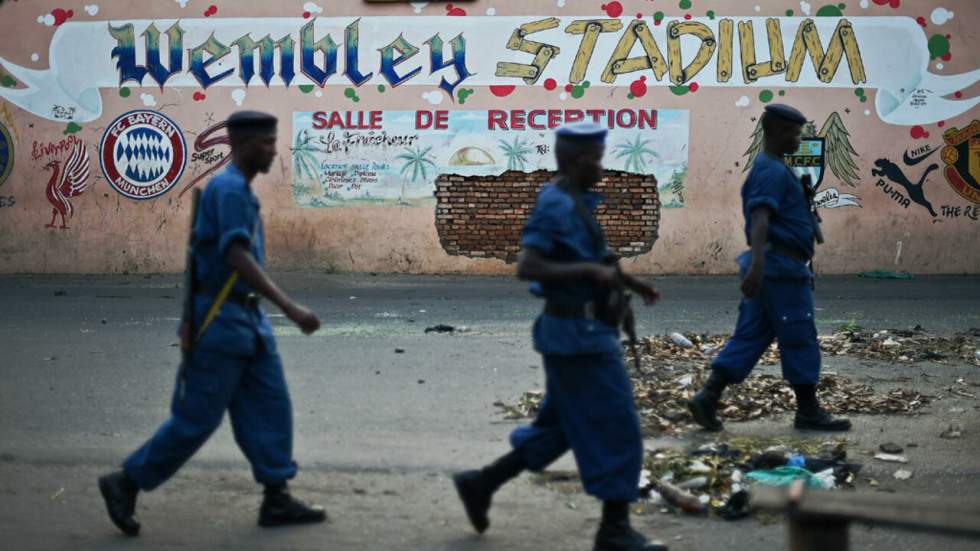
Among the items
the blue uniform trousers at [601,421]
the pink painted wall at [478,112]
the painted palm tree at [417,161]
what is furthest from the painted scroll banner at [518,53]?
the blue uniform trousers at [601,421]

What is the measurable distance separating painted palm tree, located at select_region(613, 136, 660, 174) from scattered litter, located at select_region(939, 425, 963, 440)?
10.1 m

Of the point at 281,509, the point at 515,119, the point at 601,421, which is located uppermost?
the point at 515,119

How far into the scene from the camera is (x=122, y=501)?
5086mm

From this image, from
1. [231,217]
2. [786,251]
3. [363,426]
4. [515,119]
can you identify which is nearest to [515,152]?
[515,119]

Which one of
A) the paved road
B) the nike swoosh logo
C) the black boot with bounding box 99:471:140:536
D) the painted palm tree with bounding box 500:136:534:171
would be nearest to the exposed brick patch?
the painted palm tree with bounding box 500:136:534:171

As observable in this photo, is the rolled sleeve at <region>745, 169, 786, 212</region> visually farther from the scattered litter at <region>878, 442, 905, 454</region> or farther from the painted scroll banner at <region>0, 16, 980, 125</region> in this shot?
the painted scroll banner at <region>0, 16, 980, 125</region>

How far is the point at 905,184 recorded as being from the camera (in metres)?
16.8

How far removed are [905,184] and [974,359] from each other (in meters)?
8.10

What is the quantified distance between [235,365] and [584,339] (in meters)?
1.45

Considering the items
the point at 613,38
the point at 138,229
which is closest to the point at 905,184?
the point at 613,38

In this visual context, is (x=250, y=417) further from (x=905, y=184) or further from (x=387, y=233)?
(x=905, y=184)

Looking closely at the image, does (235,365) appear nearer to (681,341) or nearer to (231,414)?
(231,414)

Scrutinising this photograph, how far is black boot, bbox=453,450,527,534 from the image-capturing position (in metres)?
5.09

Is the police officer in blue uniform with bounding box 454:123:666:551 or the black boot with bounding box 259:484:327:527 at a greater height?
the police officer in blue uniform with bounding box 454:123:666:551
